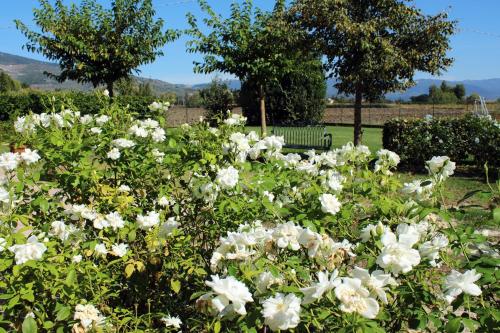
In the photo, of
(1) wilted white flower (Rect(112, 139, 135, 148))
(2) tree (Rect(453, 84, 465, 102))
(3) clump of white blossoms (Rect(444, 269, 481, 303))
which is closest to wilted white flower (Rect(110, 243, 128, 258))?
(1) wilted white flower (Rect(112, 139, 135, 148))

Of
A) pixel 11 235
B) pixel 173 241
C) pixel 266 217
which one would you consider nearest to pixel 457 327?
pixel 266 217

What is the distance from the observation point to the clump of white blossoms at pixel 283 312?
1287 mm

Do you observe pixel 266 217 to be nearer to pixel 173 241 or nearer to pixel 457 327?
pixel 173 241

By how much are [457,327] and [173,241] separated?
52.5 inches

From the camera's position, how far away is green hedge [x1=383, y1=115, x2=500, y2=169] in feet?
32.2

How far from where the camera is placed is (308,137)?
48.5 feet

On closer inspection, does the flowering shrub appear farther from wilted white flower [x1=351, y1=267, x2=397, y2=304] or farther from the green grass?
the green grass

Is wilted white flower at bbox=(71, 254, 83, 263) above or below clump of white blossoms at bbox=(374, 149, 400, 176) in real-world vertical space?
below

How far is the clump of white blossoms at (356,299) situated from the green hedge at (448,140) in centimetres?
950

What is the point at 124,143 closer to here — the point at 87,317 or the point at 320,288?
the point at 87,317

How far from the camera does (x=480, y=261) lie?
162cm

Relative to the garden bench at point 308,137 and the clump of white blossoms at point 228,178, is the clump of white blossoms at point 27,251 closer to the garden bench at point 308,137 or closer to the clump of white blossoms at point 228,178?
the clump of white blossoms at point 228,178

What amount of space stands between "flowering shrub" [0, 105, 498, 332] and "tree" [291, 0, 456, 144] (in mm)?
8921

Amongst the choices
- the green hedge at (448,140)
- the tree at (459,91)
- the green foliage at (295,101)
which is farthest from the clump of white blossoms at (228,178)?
the tree at (459,91)
